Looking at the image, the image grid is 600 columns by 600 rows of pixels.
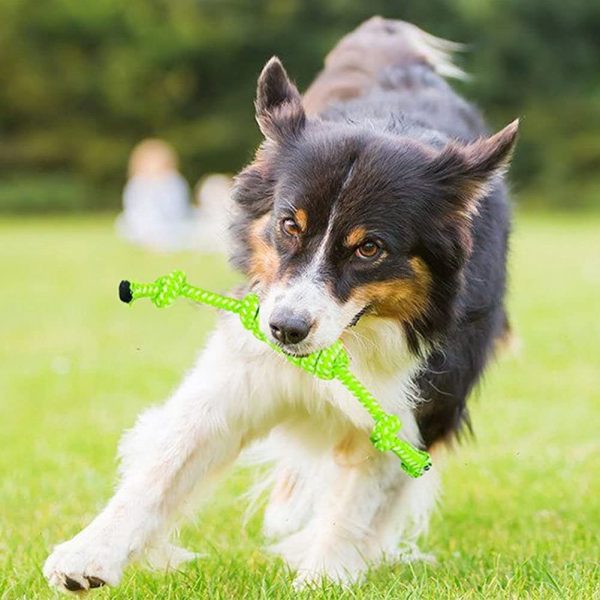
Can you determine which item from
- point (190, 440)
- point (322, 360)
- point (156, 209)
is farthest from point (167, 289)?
point (156, 209)

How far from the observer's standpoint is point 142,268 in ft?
51.0

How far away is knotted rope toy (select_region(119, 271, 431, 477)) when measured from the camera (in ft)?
12.6

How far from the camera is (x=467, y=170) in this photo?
13.1ft

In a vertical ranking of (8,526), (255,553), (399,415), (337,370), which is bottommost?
(8,526)

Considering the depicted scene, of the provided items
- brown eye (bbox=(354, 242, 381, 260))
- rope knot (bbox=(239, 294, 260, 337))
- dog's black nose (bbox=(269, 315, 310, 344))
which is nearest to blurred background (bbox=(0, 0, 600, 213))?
rope knot (bbox=(239, 294, 260, 337))

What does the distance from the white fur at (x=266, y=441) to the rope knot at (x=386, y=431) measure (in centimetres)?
15

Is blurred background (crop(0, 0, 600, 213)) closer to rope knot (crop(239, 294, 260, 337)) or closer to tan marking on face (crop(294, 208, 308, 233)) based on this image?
rope knot (crop(239, 294, 260, 337))

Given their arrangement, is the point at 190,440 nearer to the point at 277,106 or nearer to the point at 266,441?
the point at 266,441

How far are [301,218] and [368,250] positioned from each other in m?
0.26

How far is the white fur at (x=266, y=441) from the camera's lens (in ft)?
13.0

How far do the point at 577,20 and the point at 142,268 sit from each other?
75.6 feet

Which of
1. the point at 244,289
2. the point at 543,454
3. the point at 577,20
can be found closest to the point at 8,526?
the point at 244,289

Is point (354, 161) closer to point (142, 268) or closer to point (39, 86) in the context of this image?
point (142, 268)

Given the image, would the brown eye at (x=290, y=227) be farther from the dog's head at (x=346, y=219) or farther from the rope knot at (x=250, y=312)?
the rope knot at (x=250, y=312)
